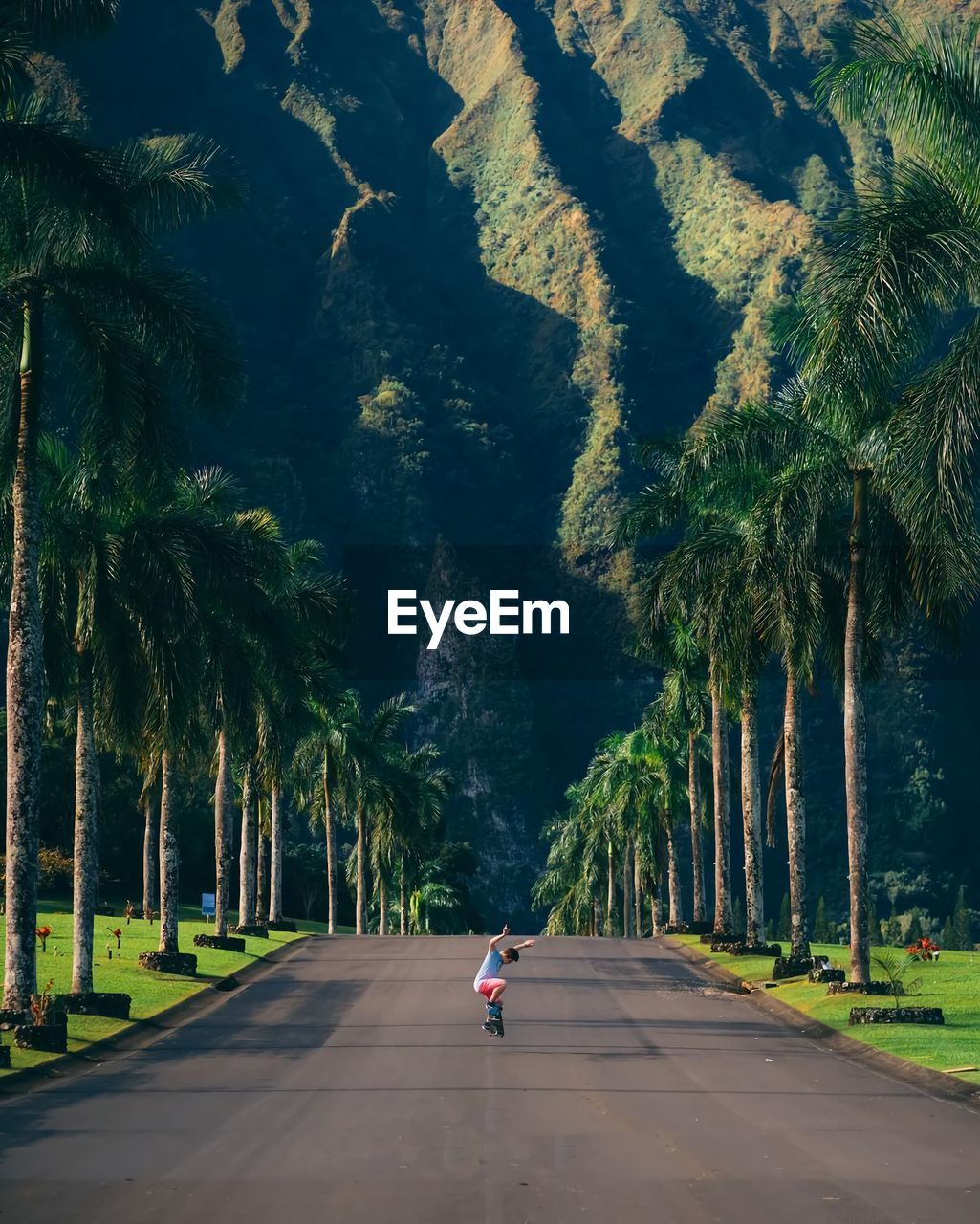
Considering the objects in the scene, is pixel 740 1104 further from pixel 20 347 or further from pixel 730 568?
pixel 730 568

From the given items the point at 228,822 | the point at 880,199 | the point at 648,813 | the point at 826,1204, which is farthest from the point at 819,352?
the point at 648,813

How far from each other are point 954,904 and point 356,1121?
6832 inches

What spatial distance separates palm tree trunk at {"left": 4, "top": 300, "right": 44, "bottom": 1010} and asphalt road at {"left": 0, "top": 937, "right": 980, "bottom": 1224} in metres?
2.56

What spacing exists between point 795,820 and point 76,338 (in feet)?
65.6

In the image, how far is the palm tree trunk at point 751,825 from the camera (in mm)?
44094

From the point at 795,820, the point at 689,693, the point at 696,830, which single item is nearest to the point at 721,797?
the point at 689,693

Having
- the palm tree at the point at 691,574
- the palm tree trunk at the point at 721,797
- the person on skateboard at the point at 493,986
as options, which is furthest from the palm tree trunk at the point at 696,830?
the person on skateboard at the point at 493,986

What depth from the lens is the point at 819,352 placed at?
24.8 meters

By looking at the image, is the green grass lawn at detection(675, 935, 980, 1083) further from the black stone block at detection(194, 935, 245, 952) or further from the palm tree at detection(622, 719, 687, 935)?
the palm tree at detection(622, 719, 687, 935)

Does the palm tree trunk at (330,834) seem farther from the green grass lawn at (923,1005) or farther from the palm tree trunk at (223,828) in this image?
the green grass lawn at (923,1005)

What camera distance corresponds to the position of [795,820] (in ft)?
126

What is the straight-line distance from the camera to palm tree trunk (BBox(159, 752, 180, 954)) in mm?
37906

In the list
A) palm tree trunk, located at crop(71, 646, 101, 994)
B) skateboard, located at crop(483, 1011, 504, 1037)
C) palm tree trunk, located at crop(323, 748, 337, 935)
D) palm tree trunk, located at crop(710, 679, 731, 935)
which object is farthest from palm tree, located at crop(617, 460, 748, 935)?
palm tree trunk, located at crop(323, 748, 337, 935)

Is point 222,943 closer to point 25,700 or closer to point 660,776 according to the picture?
point 25,700
